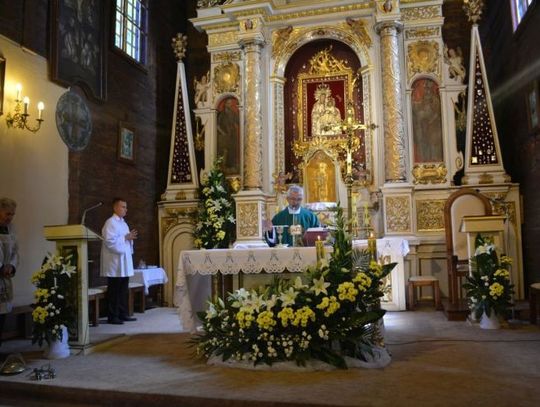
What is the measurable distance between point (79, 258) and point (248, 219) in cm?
460

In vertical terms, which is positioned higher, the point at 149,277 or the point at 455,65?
the point at 455,65

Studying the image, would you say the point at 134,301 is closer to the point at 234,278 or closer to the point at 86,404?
the point at 234,278

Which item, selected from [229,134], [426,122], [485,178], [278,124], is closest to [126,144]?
[229,134]

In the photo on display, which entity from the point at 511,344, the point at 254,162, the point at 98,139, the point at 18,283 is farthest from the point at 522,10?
the point at 18,283

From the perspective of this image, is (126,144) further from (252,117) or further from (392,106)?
(392,106)

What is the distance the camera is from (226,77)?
34.8 feet

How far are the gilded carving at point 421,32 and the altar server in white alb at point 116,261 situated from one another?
6.18 meters

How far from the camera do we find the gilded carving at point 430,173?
30.6ft

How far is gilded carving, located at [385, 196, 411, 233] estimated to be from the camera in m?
8.99

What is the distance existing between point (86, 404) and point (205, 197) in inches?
250

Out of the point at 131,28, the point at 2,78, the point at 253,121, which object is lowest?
the point at 2,78

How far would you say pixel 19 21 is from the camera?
682 centimetres

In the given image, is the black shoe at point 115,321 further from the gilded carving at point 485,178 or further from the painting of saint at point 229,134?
the gilded carving at point 485,178

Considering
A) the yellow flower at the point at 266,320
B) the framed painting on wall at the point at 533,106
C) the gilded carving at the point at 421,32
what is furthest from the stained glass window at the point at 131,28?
the framed painting on wall at the point at 533,106
